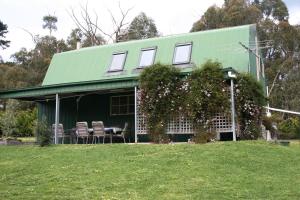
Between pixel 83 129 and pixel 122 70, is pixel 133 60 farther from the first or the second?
pixel 83 129

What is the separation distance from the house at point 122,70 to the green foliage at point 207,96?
537 mm

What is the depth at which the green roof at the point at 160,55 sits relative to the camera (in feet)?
57.6

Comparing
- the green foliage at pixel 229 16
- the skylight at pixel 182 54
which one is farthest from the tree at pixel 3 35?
the skylight at pixel 182 54

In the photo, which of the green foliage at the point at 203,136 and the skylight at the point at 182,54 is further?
the skylight at the point at 182,54

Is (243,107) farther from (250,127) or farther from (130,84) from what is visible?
(130,84)

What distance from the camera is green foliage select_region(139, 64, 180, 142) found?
15379mm

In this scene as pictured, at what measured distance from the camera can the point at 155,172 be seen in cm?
1012

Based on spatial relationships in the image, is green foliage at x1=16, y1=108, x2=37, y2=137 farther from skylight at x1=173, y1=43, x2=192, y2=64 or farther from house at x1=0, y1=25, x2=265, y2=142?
skylight at x1=173, y1=43, x2=192, y2=64

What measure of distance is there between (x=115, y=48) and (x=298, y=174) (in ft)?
41.1

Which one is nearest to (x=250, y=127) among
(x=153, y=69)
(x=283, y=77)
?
(x=153, y=69)

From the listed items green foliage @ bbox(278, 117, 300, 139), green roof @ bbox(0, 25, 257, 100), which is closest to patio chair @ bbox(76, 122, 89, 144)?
green roof @ bbox(0, 25, 257, 100)

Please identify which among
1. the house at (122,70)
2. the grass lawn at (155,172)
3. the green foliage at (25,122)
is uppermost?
the house at (122,70)

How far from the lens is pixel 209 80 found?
1477cm

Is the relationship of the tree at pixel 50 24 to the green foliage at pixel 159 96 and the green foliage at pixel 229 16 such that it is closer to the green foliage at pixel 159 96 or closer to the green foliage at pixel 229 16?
the green foliage at pixel 229 16
